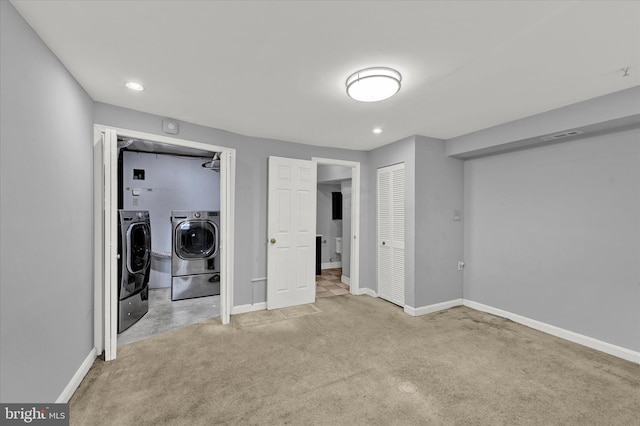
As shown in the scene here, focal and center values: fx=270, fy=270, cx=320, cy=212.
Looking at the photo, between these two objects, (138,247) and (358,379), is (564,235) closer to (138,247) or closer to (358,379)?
(358,379)

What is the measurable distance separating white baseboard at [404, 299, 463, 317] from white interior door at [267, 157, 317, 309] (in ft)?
4.50

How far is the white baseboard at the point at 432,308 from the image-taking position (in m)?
3.52

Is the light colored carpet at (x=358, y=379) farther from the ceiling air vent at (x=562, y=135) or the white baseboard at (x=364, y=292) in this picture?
the ceiling air vent at (x=562, y=135)

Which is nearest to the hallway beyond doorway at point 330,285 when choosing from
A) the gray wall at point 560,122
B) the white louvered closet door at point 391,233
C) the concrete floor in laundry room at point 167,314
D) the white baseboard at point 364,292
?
the white baseboard at point 364,292

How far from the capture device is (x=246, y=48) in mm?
1706

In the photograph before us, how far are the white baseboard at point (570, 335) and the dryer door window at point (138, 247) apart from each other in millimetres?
4454

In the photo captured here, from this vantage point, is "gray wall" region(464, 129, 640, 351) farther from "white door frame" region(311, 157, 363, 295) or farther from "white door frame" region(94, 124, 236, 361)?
"white door frame" region(94, 124, 236, 361)

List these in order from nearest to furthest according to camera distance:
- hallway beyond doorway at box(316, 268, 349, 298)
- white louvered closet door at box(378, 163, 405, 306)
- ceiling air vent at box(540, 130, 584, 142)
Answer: ceiling air vent at box(540, 130, 584, 142) → white louvered closet door at box(378, 163, 405, 306) → hallway beyond doorway at box(316, 268, 349, 298)

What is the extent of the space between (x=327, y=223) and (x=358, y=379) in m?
4.57

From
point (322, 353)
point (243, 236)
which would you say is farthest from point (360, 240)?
point (322, 353)

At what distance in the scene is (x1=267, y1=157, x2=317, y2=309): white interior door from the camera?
3693mm

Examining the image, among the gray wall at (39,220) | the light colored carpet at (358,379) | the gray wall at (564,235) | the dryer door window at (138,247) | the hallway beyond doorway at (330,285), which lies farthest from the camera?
the hallway beyond doorway at (330,285)

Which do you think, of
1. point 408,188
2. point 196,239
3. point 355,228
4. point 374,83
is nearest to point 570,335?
point 408,188

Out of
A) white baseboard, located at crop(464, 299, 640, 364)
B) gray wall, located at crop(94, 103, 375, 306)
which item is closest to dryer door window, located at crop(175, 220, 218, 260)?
gray wall, located at crop(94, 103, 375, 306)
